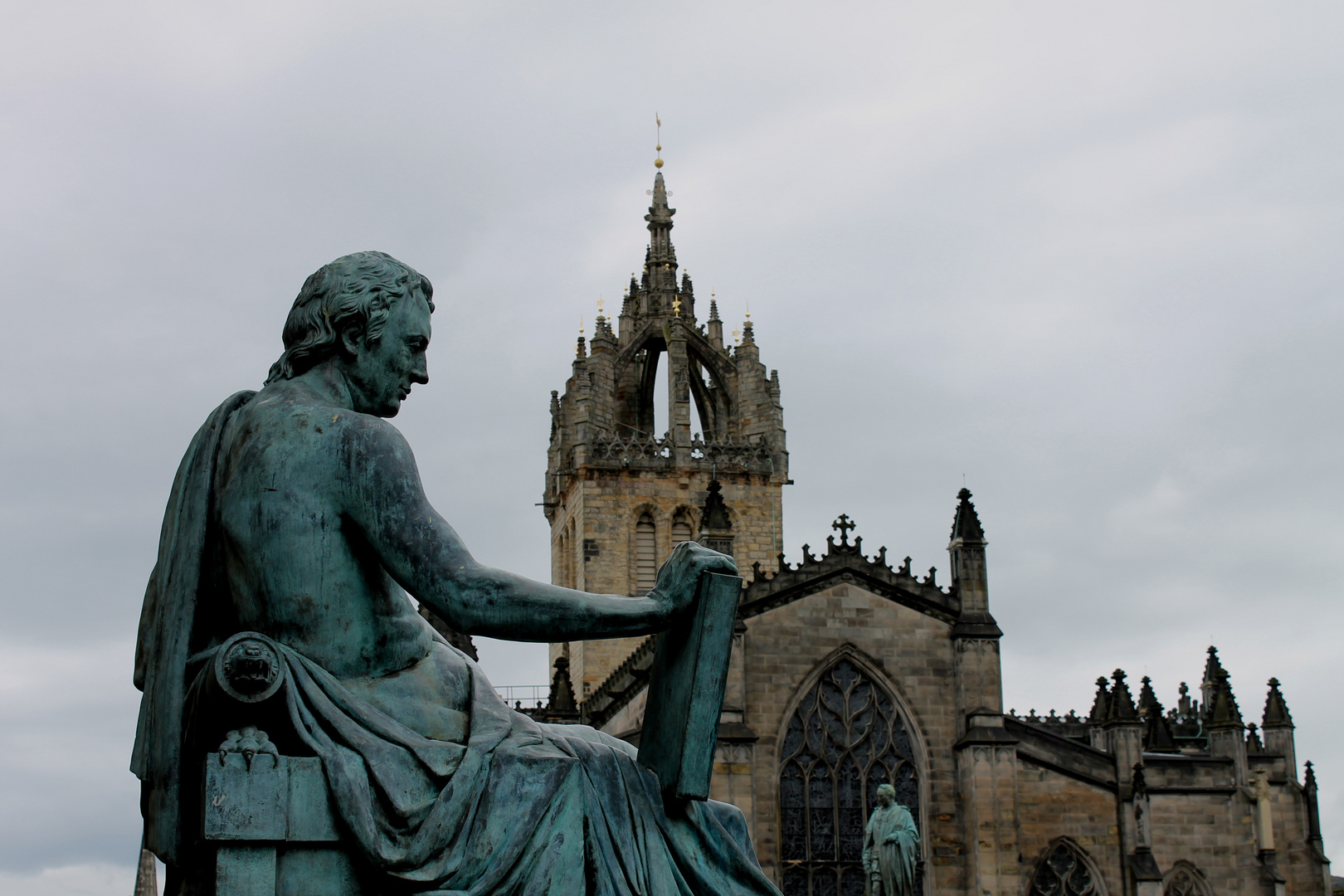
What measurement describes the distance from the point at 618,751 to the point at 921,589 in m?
30.6

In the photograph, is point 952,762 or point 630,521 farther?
point 630,521

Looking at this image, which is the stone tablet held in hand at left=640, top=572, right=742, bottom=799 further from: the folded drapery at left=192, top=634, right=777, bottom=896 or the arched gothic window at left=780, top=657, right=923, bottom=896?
the arched gothic window at left=780, top=657, right=923, bottom=896

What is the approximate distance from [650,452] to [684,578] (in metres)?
47.7

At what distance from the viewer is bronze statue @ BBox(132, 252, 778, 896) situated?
9.00ft

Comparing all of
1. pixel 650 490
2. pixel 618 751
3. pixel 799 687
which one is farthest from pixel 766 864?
pixel 618 751

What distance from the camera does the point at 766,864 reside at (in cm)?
3120

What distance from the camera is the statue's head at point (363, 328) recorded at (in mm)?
3086

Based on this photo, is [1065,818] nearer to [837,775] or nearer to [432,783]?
[837,775]

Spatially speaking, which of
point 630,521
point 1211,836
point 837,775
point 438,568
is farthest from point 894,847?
point 630,521

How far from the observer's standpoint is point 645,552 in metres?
49.7

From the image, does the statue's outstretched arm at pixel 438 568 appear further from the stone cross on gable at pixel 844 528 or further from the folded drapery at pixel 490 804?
the stone cross on gable at pixel 844 528

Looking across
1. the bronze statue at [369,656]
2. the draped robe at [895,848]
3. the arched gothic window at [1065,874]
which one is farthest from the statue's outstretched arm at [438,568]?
the arched gothic window at [1065,874]

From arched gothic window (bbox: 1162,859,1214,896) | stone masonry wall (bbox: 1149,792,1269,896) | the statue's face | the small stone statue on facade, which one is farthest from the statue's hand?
arched gothic window (bbox: 1162,859,1214,896)

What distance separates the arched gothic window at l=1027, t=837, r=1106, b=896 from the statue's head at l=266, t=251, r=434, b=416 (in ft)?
100
